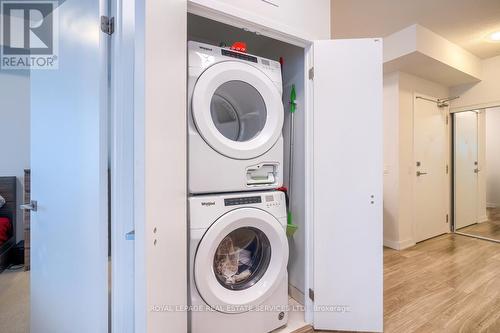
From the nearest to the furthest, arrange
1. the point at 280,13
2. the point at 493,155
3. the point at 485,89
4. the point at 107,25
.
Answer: the point at 107,25, the point at 280,13, the point at 485,89, the point at 493,155

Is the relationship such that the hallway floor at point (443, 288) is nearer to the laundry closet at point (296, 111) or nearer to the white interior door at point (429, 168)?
the white interior door at point (429, 168)

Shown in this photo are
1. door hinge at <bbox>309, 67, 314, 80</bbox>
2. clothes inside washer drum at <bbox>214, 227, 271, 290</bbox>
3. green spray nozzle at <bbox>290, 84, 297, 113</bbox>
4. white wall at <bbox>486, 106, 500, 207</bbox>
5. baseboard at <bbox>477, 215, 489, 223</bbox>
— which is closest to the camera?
clothes inside washer drum at <bbox>214, 227, 271, 290</bbox>

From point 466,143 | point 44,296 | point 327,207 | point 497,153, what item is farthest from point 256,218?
point 497,153

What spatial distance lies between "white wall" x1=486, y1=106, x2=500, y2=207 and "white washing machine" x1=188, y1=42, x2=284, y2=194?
5100mm

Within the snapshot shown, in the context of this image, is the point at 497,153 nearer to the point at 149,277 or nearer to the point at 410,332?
the point at 410,332

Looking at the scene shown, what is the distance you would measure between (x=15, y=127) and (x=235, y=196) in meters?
2.95

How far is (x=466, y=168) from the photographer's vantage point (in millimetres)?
3699

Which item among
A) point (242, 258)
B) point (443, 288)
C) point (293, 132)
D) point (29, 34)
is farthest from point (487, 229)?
point (29, 34)

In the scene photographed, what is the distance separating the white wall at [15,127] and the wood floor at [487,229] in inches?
236

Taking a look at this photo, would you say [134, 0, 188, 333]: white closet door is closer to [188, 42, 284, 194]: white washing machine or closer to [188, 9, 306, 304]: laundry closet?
[188, 42, 284, 194]: white washing machine

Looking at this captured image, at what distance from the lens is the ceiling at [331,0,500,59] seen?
6.73 feet

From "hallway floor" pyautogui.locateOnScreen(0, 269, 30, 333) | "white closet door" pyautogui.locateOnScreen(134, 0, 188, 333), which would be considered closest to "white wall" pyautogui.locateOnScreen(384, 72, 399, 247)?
"white closet door" pyautogui.locateOnScreen(134, 0, 188, 333)

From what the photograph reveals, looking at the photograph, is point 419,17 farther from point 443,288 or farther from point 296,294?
point 296,294

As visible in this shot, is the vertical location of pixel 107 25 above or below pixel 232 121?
above
